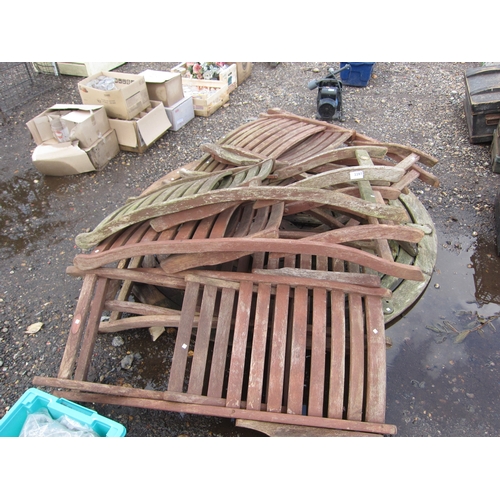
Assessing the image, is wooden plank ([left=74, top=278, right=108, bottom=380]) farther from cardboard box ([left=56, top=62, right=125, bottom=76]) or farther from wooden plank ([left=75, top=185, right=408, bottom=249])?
cardboard box ([left=56, top=62, right=125, bottom=76])

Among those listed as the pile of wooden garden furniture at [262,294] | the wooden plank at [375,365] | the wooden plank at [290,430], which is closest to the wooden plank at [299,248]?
the pile of wooden garden furniture at [262,294]

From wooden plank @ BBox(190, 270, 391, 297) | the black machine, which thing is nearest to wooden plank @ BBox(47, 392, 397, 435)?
wooden plank @ BBox(190, 270, 391, 297)

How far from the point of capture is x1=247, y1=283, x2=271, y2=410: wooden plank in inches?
89.8

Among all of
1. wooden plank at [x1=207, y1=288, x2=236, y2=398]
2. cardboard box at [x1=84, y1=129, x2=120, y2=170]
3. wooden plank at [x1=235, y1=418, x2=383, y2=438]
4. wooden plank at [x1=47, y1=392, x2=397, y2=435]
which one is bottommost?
wooden plank at [x1=235, y1=418, x2=383, y2=438]

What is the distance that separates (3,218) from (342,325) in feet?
13.8

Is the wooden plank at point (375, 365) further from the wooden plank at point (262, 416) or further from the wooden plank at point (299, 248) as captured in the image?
the wooden plank at point (299, 248)

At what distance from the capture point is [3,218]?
4.44 m

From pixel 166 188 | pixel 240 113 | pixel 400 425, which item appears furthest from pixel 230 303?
pixel 240 113

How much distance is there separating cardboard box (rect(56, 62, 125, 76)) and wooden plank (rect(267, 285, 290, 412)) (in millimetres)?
6669

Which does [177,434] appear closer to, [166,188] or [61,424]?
[61,424]

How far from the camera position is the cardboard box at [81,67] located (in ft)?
23.2

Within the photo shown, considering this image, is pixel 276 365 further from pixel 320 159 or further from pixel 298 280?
pixel 320 159

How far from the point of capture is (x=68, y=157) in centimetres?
480

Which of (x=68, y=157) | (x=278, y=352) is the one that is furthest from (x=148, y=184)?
(x=278, y=352)
